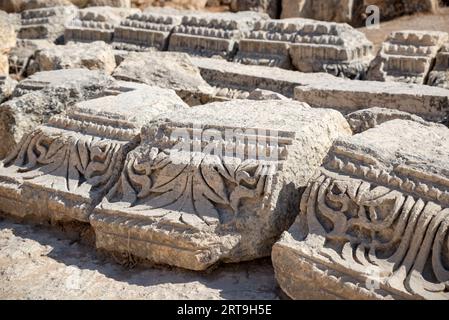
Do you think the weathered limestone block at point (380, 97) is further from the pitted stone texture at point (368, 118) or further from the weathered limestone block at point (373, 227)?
the weathered limestone block at point (373, 227)

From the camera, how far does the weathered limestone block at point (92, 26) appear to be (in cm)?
674

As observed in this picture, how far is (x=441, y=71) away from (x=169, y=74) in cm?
238

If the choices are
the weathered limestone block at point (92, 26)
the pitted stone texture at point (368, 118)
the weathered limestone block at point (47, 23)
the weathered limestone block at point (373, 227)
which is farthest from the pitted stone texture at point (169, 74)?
the weathered limestone block at point (47, 23)

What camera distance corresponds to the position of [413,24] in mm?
8820

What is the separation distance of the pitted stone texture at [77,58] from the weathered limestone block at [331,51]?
180 cm

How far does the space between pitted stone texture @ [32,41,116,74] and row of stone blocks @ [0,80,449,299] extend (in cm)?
195

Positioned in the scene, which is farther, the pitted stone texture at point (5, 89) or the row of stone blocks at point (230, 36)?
the row of stone blocks at point (230, 36)

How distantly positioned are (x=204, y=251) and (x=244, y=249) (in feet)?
0.53

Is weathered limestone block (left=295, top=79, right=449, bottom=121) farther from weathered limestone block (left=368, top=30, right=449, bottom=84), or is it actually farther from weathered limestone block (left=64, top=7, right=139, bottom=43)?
weathered limestone block (left=64, top=7, right=139, bottom=43)

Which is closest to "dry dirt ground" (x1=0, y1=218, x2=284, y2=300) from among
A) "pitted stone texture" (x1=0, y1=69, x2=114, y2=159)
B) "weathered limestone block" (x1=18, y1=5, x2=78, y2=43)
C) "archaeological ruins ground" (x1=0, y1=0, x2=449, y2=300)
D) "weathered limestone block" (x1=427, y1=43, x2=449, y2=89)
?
"archaeological ruins ground" (x1=0, y1=0, x2=449, y2=300)

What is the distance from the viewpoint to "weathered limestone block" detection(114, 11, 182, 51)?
6324 millimetres
